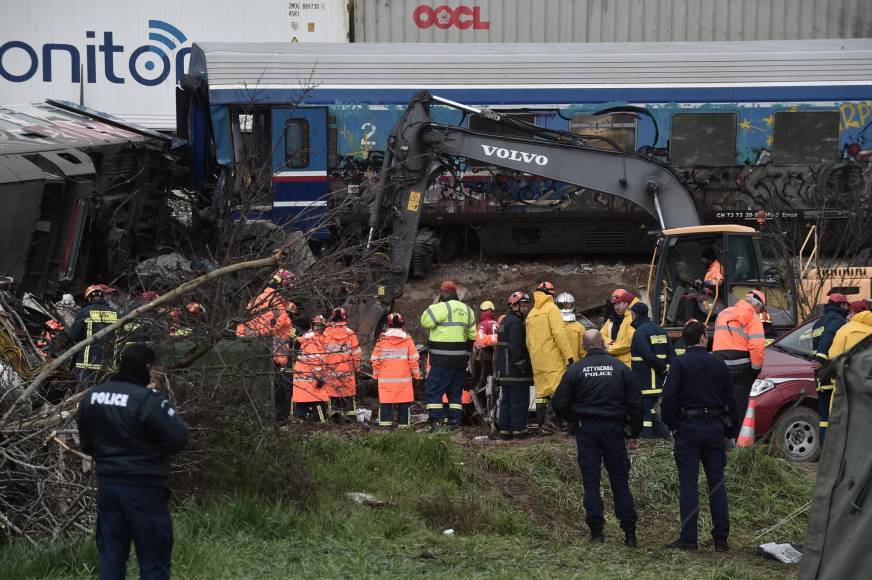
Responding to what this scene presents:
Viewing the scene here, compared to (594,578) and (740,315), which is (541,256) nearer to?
(740,315)

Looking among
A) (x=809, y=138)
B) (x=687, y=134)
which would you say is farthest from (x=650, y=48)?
(x=809, y=138)

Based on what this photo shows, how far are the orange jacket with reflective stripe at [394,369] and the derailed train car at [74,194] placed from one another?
3.02 meters

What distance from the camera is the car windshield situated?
1227 cm

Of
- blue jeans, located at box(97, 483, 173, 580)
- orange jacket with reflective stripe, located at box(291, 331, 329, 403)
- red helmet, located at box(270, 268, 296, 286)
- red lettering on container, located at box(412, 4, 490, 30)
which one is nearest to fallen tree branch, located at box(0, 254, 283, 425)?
red helmet, located at box(270, 268, 296, 286)

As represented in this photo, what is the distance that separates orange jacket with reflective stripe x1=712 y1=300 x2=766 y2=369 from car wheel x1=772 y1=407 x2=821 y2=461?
574 millimetres

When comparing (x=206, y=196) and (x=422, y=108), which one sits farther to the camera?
(x=206, y=196)

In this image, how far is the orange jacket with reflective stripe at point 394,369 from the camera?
13.1m

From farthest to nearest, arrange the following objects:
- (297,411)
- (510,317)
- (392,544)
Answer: (297,411) → (510,317) → (392,544)

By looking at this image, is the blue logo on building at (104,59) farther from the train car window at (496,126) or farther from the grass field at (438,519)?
the grass field at (438,519)

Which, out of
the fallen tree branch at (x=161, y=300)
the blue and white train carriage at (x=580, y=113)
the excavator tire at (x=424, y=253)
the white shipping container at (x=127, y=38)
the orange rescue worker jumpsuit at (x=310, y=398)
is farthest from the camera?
the white shipping container at (x=127, y=38)

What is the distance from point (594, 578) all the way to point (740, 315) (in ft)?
16.4

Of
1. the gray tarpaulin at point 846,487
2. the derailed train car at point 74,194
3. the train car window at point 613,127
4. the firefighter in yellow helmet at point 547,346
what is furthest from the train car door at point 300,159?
the gray tarpaulin at point 846,487

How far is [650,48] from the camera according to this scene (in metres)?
19.0

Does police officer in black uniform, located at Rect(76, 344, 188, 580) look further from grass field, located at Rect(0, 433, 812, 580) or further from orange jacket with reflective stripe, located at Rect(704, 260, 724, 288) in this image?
orange jacket with reflective stripe, located at Rect(704, 260, 724, 288)
